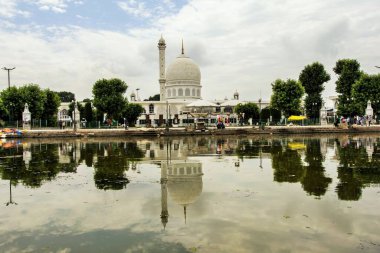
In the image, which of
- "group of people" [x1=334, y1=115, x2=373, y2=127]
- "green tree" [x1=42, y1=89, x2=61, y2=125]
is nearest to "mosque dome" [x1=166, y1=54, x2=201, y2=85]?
"green tree" [x1=42, y1=89, x2=61, y2=125]

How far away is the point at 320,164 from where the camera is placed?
570 inches

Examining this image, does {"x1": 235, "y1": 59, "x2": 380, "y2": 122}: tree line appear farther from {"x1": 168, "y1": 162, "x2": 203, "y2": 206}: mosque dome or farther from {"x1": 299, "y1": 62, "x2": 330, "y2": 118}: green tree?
{"x1": 168, "y1": 162, "x2": 203, "y2": 206}: mosque dome

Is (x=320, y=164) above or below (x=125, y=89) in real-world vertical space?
below

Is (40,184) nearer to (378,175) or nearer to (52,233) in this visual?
(52,233)

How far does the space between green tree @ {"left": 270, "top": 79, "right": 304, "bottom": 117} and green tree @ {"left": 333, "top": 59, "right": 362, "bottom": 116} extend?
571 cm

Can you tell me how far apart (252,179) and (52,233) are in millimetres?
6422

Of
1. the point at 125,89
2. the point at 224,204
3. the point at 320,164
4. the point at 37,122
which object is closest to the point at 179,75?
the point at 125,89

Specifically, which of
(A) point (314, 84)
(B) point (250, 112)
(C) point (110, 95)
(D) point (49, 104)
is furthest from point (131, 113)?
(A) point (314, 84)

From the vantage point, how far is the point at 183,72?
8756 centimetres

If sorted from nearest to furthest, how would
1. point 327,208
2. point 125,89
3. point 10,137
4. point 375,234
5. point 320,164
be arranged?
1. point 375,234
2. point 327,208
3. point 320,164
4. point 10,137
5. point 125,89

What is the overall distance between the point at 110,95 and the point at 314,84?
29.8 metres

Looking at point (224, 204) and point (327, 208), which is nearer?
point (327, 208)

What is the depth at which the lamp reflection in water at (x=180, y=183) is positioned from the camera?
27.7 feet

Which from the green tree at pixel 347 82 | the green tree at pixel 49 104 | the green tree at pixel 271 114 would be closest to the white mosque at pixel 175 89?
the green tree at pixel 271 114
